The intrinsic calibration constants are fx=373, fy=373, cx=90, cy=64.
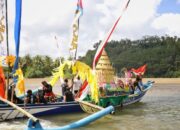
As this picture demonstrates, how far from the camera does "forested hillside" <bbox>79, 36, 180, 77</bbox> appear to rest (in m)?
Result: 61.8

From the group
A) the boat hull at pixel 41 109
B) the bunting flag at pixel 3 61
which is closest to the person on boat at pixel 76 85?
the boat hull at pixel 41 109

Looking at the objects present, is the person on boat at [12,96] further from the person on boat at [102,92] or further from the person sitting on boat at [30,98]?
the person on boat at [102,92]

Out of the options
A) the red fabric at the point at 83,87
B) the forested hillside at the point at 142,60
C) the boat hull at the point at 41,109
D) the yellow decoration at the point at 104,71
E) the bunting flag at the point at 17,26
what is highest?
the forested hillside at the point at 142,60

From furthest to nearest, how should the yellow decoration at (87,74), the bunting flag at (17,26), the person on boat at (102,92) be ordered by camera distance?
the person on boat at (102,92), the yellow decoration at (87,74), the bunting flag at (17,26)

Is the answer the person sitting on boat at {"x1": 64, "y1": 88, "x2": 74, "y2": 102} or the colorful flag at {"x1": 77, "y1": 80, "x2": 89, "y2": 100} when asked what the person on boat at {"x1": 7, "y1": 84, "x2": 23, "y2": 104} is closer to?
the person sitting on boat at {"x1": 64, "y1": 88, "x2": 74, "y2": 102}

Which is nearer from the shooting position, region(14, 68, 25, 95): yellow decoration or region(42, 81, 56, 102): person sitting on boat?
region(14, 68, 25, 95): yellow decoration

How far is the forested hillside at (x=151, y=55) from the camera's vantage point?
61.8 meters

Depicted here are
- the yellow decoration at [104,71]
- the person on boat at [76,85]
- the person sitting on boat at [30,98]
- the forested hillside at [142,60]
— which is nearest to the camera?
the person sitting on boat at [30,98]

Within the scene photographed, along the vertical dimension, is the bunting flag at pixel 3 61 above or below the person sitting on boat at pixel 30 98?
above

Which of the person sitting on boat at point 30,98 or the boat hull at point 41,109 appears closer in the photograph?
the boat hull at point 41,109

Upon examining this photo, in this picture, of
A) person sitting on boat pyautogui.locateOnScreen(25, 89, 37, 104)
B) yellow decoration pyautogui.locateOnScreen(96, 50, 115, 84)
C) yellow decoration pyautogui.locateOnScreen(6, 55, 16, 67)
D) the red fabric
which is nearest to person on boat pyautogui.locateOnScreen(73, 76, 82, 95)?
the red fabric

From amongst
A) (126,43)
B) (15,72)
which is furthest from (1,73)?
(126,43)

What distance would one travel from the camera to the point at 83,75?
1403 centimetres

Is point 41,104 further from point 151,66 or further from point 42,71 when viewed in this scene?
point 151,66
